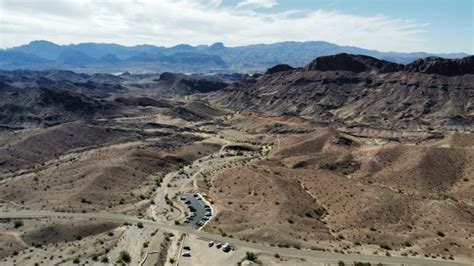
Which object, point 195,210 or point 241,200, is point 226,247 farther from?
point 241,200

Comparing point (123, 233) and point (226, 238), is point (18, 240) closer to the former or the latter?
point (123, 233)

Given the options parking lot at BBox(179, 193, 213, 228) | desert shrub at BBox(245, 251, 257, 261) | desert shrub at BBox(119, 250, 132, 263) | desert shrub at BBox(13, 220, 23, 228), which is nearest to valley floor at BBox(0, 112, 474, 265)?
desert shrub at BBox(119, 250, 132, 263)

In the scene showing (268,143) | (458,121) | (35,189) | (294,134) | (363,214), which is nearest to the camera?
(363,214)

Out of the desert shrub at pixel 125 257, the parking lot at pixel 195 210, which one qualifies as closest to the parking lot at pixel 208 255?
the desert shrub at pixel 125 257

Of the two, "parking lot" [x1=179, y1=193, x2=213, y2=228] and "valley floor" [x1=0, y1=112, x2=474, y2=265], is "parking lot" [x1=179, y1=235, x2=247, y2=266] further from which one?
"parking lot" [x1=179, y1=193, x2=213, y2=228]

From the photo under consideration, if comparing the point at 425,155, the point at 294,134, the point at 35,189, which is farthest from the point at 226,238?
the point at 294,134

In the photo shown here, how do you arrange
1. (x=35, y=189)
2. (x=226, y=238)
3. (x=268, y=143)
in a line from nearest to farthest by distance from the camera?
(x=226, y=238) → (x=35, y=189) → (x=268, y=143)

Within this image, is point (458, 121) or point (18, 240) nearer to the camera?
point (18, 240)

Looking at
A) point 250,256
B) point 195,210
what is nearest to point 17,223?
point 195,210
